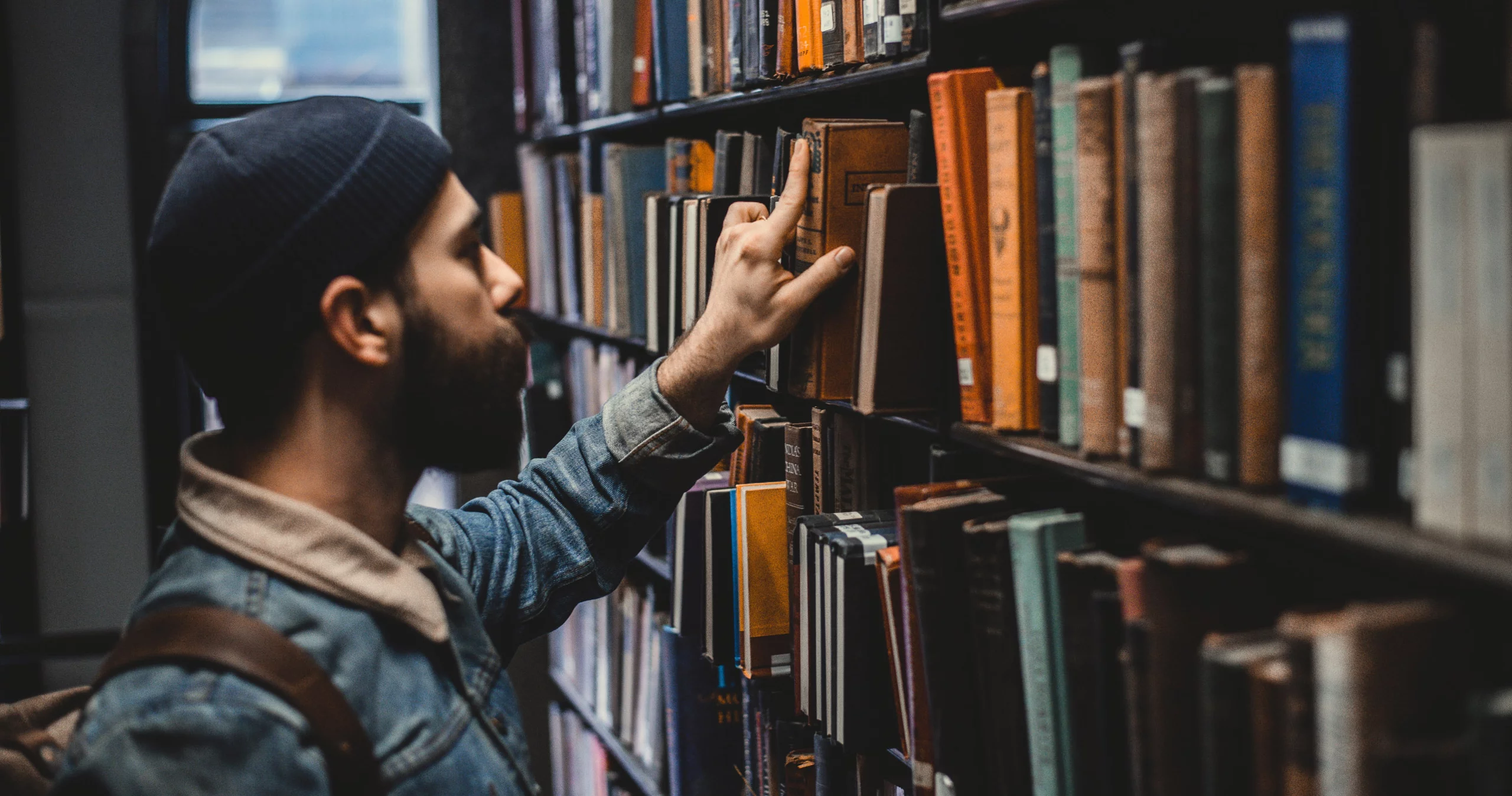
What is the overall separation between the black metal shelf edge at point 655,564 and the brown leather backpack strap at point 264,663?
1.34 meters

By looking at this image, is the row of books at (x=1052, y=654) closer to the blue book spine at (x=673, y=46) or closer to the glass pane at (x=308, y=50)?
the blue book spine at (x=673, y=46)

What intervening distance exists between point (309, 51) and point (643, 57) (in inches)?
96.4

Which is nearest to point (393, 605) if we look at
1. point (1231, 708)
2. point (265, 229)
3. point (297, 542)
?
point (297, 542)

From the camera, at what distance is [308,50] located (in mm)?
4297

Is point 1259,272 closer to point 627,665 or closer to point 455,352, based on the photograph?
point 455,352

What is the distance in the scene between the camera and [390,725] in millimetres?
1124

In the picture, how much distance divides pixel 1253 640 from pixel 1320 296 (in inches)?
10.1

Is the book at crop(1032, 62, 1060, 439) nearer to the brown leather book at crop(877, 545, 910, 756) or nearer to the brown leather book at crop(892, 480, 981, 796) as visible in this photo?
the brown leather book at crop(892, 480, 981, 796)

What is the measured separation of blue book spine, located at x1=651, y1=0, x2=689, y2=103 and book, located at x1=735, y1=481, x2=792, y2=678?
2.88ft

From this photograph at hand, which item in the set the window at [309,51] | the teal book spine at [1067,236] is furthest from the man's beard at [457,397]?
the window at [309,51]

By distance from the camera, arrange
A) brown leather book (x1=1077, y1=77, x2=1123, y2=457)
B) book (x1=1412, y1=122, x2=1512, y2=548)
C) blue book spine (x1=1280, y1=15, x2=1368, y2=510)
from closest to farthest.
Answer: book (x1=1412, y1=122, x2=1512, y2=548), blue book spine (x1=1280, y1=15, x2=1368, y2=510), brown leather book (x1=1077, y1=77, x2=1123, y2=457)

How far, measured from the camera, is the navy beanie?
1.13m

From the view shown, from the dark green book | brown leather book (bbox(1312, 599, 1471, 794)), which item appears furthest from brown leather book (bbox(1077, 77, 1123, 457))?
brown leather book (bbox(1312, 599, 1471, 794))

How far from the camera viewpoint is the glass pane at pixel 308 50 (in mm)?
4094
